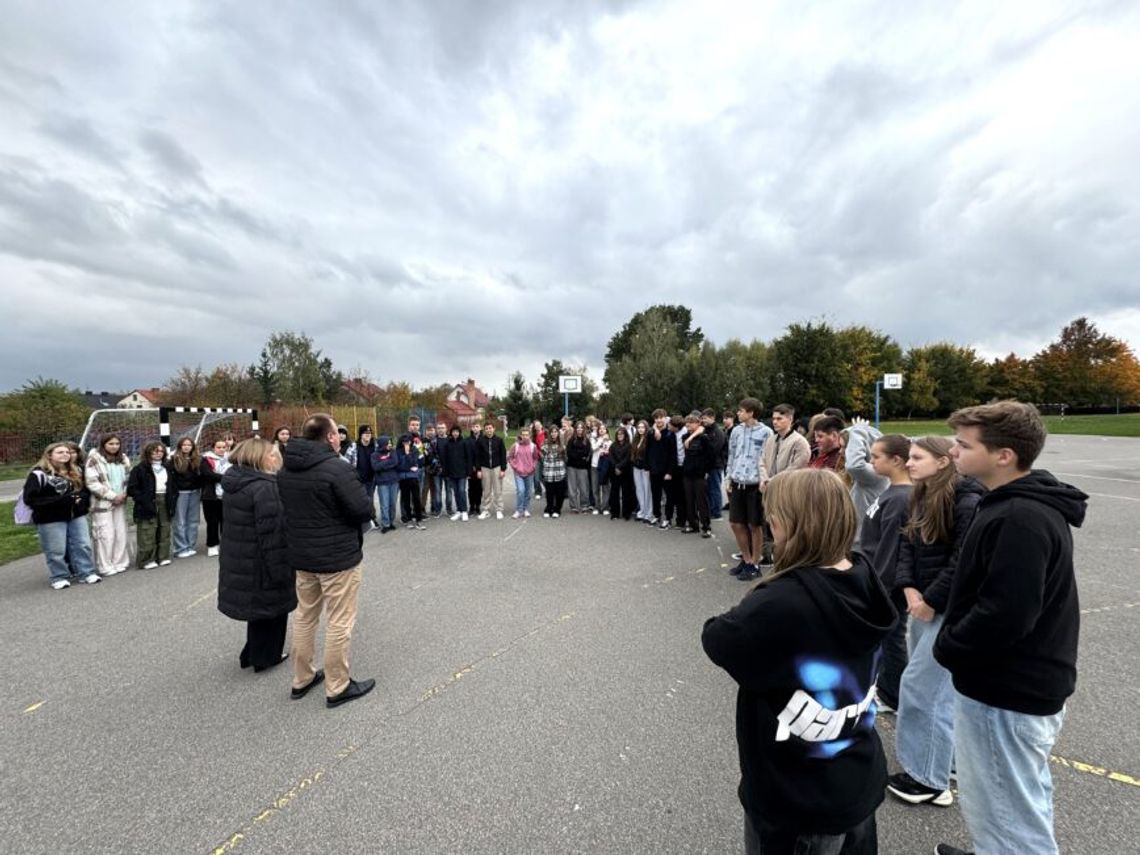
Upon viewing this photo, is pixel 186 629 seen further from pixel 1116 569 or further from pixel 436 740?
pixel 1116 569

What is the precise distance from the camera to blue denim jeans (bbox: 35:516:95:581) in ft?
20.1

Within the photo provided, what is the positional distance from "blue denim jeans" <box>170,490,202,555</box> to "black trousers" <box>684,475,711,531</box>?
7415 mm

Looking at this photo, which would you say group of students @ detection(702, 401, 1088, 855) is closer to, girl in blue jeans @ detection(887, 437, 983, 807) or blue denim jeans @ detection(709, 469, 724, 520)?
girl in blue jeans @ detection(887, 437, 983, 807)

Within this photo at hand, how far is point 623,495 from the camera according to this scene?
952 cm

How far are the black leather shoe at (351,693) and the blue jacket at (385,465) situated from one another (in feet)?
18.9

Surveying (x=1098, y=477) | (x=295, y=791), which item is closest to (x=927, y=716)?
(x=295, y=791)

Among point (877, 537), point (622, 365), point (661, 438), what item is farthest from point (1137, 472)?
point (622, 365)

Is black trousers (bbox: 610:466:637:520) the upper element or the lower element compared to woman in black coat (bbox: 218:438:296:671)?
lower

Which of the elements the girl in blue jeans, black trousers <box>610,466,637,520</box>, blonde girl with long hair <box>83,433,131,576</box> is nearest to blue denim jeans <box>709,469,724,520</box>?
black trousers <box>610,466,637,520</box>

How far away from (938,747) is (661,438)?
256 inches

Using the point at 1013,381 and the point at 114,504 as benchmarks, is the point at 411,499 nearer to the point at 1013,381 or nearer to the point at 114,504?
the point at 114,504

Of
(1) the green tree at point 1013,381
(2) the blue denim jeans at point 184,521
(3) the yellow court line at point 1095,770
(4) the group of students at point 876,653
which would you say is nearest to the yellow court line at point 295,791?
(4) the group of students at point 876,653

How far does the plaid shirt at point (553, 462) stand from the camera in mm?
9930

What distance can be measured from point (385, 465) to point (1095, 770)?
8.79 metres
